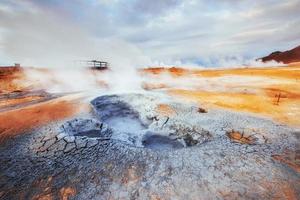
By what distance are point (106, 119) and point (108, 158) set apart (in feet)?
8.27

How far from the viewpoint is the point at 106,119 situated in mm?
6320

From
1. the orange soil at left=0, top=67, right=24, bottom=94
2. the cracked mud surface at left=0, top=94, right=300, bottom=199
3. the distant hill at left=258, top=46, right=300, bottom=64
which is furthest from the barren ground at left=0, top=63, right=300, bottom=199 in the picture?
the distant hill at left=258, top=46, right=300, bottom=64

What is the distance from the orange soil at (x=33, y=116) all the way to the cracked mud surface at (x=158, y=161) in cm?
42

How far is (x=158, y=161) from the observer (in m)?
3.77

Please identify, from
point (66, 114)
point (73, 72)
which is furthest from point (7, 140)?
point (73, 72)

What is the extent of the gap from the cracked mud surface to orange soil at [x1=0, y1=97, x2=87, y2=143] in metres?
0.42

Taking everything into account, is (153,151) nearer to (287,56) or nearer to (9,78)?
(9,78)

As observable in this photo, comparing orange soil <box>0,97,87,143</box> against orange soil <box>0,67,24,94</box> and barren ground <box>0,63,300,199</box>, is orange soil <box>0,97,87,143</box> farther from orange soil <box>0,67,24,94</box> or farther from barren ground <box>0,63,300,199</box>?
orange soil <box>0,67,24,94</box>

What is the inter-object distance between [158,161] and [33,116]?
388cm

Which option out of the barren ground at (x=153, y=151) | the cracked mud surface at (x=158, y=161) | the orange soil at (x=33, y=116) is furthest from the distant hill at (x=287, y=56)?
the orange soil at (x=33, y=116)

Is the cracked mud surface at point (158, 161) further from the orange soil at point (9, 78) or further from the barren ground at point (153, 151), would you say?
the orange soil at point (9, 78)

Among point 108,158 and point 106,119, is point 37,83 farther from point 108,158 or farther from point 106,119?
point 108,158

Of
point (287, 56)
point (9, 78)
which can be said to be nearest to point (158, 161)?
point (9, 78)

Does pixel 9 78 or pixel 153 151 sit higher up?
pixel 9 78
